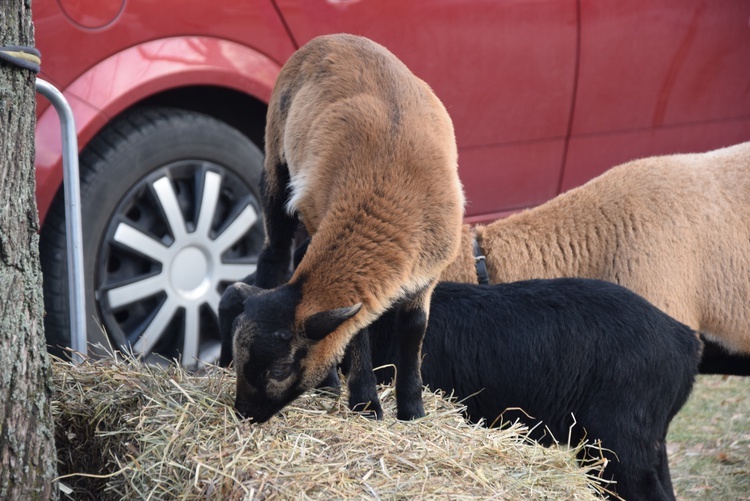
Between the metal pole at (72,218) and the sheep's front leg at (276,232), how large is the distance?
85cm

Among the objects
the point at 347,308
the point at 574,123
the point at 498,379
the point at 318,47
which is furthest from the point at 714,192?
the point at 347,308

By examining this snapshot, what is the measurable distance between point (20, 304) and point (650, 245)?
10.3 ft

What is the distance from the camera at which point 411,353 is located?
12.8 feet

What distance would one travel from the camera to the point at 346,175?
385 cm

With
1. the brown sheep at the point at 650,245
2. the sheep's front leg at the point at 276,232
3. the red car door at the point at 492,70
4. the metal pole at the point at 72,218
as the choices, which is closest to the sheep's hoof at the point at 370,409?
the sheep's front leg at the point at 276,232

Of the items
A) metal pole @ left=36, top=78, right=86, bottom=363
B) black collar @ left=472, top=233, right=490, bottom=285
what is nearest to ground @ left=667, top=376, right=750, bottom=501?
black collar @ left=472, top=233, right=490, bottom=285

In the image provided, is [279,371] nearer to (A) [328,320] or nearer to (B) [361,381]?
(A) [328,320]

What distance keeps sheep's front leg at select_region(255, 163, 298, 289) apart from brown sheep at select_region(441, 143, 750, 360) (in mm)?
877

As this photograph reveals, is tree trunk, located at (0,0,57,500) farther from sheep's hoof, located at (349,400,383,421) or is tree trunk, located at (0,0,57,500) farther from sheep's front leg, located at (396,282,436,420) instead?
sheep's front leg, located at (396,282,436,420)

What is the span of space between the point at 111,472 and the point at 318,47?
218cm

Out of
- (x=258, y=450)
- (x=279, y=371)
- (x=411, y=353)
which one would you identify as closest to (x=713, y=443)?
(x=411, y=353)

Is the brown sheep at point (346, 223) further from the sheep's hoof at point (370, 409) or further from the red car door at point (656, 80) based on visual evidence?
the red car door at point (656, 80)

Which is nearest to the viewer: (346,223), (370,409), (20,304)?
(20,304)

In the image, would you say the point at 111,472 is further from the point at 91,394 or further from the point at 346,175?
the point at 346,175
